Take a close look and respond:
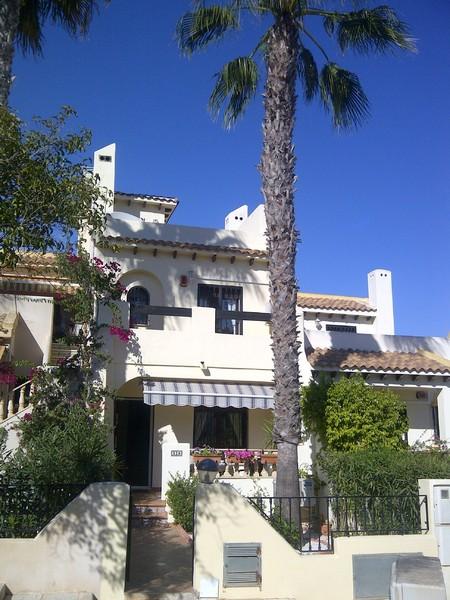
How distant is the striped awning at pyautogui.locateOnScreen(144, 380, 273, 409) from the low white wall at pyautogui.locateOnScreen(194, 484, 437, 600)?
9.55 metres

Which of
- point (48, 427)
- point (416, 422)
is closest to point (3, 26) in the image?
point (48, 427)

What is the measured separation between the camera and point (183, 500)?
18.2 meters

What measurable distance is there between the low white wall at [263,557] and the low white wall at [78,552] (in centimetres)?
157

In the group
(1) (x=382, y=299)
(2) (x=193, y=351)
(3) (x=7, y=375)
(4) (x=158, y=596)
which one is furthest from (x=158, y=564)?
(1) (x=382, y=299)

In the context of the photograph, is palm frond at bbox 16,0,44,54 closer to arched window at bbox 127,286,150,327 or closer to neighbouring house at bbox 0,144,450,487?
neighbouring house at bbox 0,144,450,487

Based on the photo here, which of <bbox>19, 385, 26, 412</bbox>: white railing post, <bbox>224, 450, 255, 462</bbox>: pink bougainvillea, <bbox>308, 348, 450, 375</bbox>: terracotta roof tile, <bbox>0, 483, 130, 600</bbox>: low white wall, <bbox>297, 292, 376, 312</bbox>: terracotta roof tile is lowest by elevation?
<bbox>0, 483, 130, 600</bbox>: low white wall

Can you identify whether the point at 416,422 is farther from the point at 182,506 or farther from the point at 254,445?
the point at 182,506

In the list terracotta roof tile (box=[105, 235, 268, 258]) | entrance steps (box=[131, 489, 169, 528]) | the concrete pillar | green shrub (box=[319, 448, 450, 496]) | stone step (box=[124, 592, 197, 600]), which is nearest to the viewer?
stone step (box=[124, 592, 197, 600])

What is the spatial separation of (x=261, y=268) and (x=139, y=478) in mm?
10771

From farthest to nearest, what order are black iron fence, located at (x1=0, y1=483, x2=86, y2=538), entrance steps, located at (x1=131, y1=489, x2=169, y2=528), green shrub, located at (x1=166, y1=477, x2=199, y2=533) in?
entrance steps, located at (x1=131, y1=489, x2=169, y2=528) → green shrub, located at (x1=166, y1=477, x2=199, y2=533) → black iron fence, located at (x1=0, y1=483, x2=86, y2=538)

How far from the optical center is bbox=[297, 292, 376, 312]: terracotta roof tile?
38.8m

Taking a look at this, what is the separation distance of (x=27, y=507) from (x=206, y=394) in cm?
1089

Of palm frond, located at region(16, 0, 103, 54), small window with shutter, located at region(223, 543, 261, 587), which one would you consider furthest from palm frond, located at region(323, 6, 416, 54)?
small window with shutter, located at region(223, 543, 261, 587)

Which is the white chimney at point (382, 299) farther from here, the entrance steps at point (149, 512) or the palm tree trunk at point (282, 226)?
the palm tree trunk at point (282, 226)
